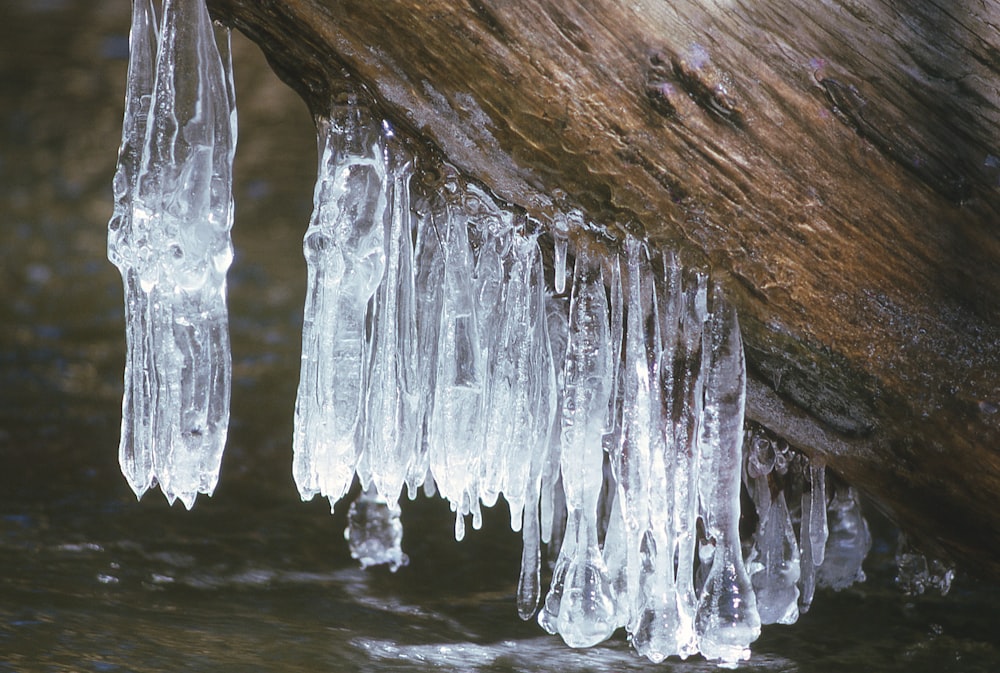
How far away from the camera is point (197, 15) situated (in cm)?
174

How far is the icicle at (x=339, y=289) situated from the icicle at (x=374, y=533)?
0.67 metres

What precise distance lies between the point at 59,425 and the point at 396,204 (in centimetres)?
204

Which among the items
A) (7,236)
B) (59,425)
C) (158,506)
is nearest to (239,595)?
(158,506)

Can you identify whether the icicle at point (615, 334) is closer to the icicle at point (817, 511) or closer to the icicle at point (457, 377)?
the icicle at point (457, 377)

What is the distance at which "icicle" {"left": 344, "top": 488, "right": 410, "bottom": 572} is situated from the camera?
8.59 feet

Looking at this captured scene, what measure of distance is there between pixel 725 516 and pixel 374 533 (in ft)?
3.13

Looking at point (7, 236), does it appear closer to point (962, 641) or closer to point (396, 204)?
point (396, 204)

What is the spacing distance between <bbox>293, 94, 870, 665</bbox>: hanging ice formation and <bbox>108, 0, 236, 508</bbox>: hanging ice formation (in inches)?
5.9

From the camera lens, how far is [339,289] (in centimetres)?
189

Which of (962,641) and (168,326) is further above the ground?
(168,326)

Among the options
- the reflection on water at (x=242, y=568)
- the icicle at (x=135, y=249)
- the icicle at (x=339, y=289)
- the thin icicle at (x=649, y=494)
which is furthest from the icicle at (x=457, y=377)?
the icicle at (x=135, y=249)

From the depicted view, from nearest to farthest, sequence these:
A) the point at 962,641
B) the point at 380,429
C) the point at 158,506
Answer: the point at 380,429
the point at 962,641
the point at 158,506

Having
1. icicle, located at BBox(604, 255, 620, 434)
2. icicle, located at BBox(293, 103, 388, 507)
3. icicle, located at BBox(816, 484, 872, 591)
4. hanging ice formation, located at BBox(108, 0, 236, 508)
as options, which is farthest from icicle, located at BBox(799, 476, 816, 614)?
hanging ice formation, located at BBox(108, 0, 236, 508)

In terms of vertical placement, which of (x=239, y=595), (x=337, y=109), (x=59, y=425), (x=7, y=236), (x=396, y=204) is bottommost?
(x=239, y=595)
